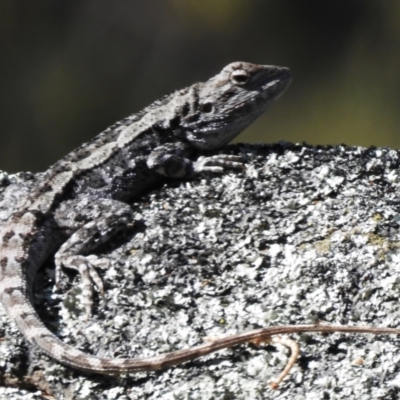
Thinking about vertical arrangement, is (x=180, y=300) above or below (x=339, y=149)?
below

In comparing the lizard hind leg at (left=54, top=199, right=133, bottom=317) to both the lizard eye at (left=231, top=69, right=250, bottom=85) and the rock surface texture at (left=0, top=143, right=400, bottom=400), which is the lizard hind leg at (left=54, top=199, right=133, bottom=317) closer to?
the rock surface texture at (left=0, top=143, right=400, bottom=400)

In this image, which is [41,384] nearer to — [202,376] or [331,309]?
[202,376]

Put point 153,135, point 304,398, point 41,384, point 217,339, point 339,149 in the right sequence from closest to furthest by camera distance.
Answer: point 304,398, point 217,339, point 41,384, point 339,149, point 153,135

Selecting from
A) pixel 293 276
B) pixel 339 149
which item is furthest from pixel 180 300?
pixel 339 149

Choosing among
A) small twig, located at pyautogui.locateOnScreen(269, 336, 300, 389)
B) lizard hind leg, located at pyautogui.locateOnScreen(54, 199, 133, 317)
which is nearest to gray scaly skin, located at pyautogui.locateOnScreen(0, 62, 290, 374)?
lizard hind leg, located at pyautogui.locateOnScreen(54, 199, 133, 317)

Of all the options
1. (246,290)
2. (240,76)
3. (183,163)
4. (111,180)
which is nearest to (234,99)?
(240,76)

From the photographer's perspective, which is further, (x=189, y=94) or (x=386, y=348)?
(x=189, y=94)
